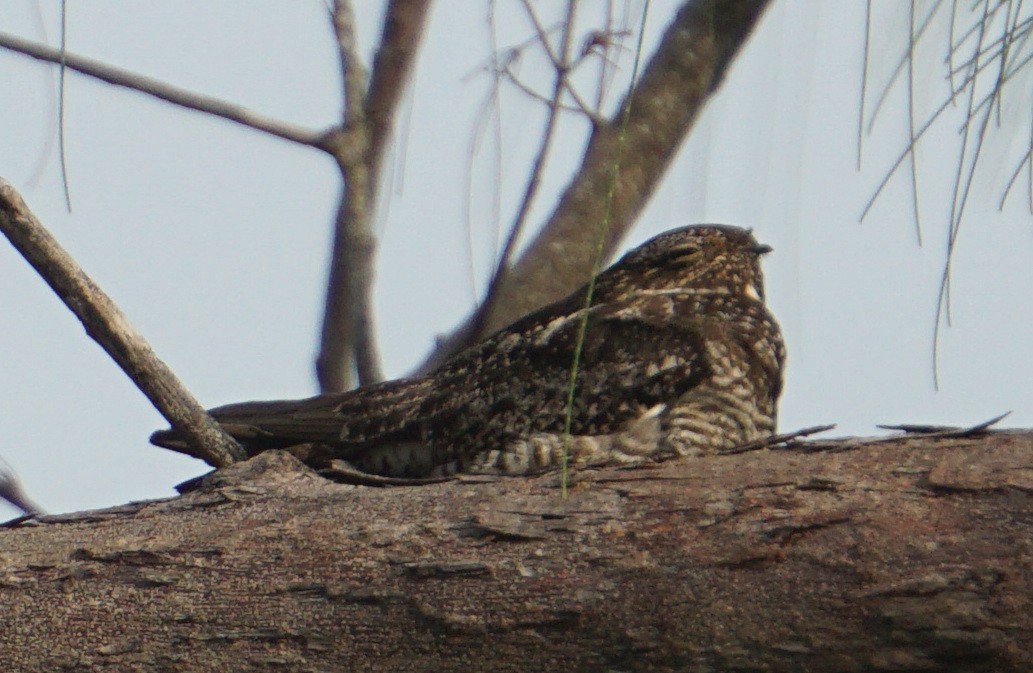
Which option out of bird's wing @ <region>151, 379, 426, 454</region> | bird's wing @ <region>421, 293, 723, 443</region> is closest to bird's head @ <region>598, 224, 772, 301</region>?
bird's wing @ <region>421, 293, 723, 443</region>

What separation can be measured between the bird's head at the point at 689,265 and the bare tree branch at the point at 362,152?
1.02 m

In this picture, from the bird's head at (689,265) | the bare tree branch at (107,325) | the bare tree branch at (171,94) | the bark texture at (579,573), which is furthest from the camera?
the bird's head at (689,265)

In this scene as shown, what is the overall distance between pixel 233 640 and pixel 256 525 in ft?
0.89

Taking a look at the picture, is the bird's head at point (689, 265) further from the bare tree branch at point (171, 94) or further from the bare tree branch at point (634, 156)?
the bare tree branch at point (171, 94)

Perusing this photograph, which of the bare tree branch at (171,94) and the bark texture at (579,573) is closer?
the bark texture at (579,573)

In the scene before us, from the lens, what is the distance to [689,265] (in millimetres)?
4375

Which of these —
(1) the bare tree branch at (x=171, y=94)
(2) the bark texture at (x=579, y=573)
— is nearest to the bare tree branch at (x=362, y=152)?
(1) the bare tree branch at (x=171, y=94)

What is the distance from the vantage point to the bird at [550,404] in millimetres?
3543

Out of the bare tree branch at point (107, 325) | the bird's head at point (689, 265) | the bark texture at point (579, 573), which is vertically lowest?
the bark texture at point (579, 573)

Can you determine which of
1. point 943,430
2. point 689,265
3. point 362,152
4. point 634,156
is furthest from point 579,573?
point 689,265

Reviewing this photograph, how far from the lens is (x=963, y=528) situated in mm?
2064

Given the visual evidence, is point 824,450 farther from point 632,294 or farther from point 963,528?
point 632,294

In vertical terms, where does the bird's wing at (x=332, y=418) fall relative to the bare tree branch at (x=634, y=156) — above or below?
below

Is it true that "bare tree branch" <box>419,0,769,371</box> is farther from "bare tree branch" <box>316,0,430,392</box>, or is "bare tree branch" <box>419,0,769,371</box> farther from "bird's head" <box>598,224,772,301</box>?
"bare tree branch" <box>316,0,430,392</box>
